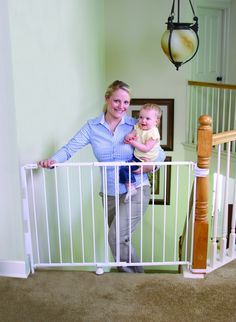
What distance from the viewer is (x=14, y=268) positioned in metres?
2.74

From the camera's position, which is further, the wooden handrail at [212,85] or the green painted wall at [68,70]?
the wooden handrail at [212,85]

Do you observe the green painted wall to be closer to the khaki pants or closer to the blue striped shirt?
the blue striped shirt

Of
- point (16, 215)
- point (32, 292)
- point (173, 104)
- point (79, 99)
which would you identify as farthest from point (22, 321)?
point (173, 104)

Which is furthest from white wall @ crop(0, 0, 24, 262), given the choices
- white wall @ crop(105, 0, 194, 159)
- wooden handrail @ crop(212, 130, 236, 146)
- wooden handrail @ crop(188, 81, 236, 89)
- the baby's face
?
white wall @ crop(105, 0, 194, 159)

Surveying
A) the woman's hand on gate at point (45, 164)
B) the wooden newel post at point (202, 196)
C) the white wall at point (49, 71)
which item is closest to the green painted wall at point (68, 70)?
the white wall at point (49, 71)

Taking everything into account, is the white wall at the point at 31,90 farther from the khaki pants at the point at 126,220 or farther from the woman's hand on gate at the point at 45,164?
the khaki pants at the point at 126,220

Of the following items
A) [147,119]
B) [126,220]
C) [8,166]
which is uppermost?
[147,119]

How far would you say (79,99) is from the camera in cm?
439

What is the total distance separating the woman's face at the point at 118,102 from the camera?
2.75m

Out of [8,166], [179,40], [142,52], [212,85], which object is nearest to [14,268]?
[8,166]

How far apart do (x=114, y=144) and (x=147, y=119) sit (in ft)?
0.99

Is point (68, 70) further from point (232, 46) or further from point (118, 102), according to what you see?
point (232, 46)

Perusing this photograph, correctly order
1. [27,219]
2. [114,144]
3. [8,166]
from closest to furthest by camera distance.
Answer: [8,166], [27,219], [114,144]

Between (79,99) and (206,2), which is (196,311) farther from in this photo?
(206,2)
